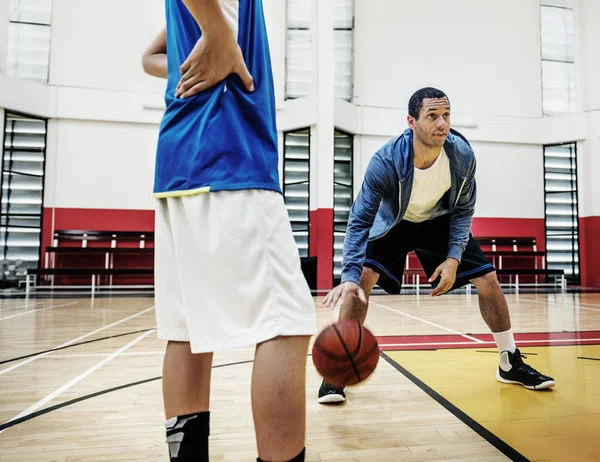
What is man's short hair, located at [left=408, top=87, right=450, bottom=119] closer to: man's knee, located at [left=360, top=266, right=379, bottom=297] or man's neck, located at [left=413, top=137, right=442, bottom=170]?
man's neck, located at [left=413, top=137, right=442, bottom=170]

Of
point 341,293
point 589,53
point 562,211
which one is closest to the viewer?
point 341,293

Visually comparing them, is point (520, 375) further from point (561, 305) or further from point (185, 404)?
point (561, 305)

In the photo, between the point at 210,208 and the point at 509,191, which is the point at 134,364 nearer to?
the point at 210,208

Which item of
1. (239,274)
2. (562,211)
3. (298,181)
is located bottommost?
(239,274)

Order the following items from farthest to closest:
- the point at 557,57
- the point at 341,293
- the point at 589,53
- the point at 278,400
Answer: the point at 557,57 < the point at 589,53 < the point at 341,293 < the point at 278,400

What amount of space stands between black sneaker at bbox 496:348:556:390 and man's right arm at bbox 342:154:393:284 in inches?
37.1

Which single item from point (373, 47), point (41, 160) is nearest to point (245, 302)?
point (41, 160)

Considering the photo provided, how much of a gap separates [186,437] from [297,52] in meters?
8.87

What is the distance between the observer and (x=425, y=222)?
7.01 feet

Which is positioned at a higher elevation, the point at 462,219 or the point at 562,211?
the point at 562,211

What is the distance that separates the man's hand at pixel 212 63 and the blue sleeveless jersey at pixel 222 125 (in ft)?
0.05

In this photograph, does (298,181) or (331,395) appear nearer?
Result: (331,395)

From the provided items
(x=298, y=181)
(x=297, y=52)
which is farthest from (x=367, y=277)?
(x=297, y=52)

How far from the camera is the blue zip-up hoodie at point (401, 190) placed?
1867 mm
